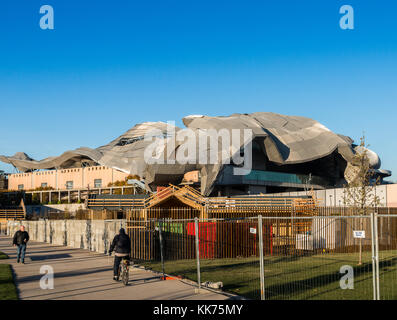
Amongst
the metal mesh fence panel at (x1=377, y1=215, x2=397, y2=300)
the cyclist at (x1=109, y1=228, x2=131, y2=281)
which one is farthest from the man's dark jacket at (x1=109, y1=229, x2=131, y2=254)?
the metal mesh fence panel at (x1=377, y1=215, x2=397, y2=300)

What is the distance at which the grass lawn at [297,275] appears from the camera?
1156 centimetres

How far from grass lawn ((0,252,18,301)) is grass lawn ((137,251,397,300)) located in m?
5.34

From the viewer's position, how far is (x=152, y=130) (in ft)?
347

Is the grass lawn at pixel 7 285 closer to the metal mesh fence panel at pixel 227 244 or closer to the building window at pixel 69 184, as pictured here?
the metal mesh fence panel at pixel 227 244

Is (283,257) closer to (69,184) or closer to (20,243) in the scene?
(20,243)

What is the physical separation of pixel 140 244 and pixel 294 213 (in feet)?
35.5

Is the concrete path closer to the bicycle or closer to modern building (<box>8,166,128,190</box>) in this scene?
the bicycle

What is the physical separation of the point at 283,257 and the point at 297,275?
3345 mm

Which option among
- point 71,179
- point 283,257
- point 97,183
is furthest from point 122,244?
point 71,179

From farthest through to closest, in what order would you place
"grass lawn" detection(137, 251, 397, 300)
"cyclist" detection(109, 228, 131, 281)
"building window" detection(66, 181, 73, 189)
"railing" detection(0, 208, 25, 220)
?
1. "building window" detection(66, 181, 73, 189)
2. "railing" detection(0, 208, 25, 220)
3. "cyclist" detection(109, 228, 131, 281)
4. "grass lawn" detection(137, 251, 397, 300)

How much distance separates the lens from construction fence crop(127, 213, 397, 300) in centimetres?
1149

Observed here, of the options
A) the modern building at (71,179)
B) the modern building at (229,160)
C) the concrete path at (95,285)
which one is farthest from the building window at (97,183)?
the concrete path at (95,285)
